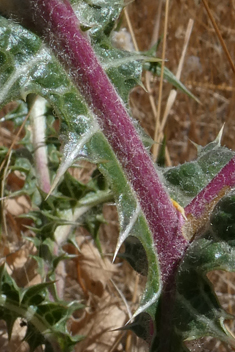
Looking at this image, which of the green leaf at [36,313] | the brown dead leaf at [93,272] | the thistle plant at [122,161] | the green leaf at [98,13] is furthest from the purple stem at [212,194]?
the brown dead leaf at [93,272]

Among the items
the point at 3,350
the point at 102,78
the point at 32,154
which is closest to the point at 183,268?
the point at 102,78

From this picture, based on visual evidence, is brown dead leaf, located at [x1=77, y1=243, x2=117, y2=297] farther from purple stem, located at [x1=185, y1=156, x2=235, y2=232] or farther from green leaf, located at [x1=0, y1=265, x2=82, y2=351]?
purple stem, located at [x1=185, y1=156, x2=235, y2=232]

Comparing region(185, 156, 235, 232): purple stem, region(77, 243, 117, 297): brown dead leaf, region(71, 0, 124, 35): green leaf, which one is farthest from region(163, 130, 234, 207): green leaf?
region(77, 243, 117, 297): brown dead leaf

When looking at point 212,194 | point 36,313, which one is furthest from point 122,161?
point 36,313

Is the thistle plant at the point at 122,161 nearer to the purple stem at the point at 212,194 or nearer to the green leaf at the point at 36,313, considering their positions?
the purple stem at the point at 212,194

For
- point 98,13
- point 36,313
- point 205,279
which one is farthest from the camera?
point 36,313

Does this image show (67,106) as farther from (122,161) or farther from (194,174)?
(194,174)
